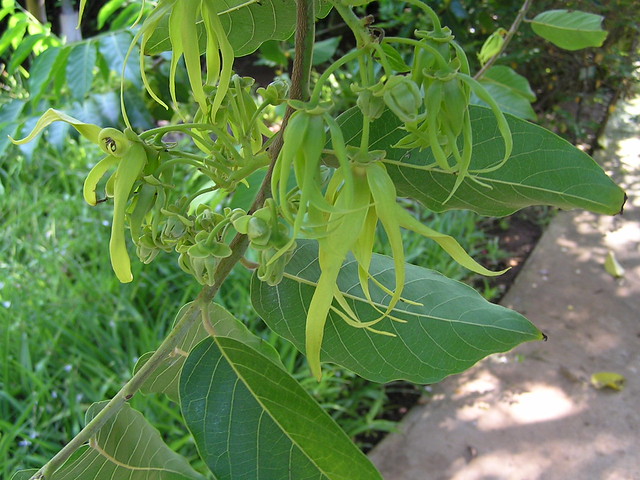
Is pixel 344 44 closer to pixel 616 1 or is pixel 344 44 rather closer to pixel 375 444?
pixel 616 1

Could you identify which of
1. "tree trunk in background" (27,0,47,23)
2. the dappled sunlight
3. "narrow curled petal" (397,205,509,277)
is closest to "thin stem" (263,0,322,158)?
"narrow curled petal" (397,205,509,277)

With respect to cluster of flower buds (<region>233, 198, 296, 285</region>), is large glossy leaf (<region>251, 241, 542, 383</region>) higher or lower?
lower

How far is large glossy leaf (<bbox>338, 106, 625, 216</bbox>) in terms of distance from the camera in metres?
0.43

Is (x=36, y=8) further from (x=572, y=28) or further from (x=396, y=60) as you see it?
(x=396, y=60)

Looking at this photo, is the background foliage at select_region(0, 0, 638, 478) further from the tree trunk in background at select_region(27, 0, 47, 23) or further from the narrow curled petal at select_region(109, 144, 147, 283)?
the narrow curled petal at select_region(109, 144, 147, 283)

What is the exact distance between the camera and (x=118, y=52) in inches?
44.6

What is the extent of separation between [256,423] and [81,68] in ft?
2.96

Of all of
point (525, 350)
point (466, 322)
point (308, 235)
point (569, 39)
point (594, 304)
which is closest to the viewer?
point (308, 235)

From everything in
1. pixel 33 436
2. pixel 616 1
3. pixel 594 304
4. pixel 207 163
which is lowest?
pixel 594 304

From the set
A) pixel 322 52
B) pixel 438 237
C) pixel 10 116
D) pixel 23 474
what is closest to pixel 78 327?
pixel 10 116

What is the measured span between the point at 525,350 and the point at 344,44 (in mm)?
2117

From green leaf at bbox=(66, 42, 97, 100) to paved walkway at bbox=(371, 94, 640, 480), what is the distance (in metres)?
1.23

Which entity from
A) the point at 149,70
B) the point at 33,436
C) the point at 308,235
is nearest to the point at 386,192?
the point at 308,235

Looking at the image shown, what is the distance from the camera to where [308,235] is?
1.03 feet
